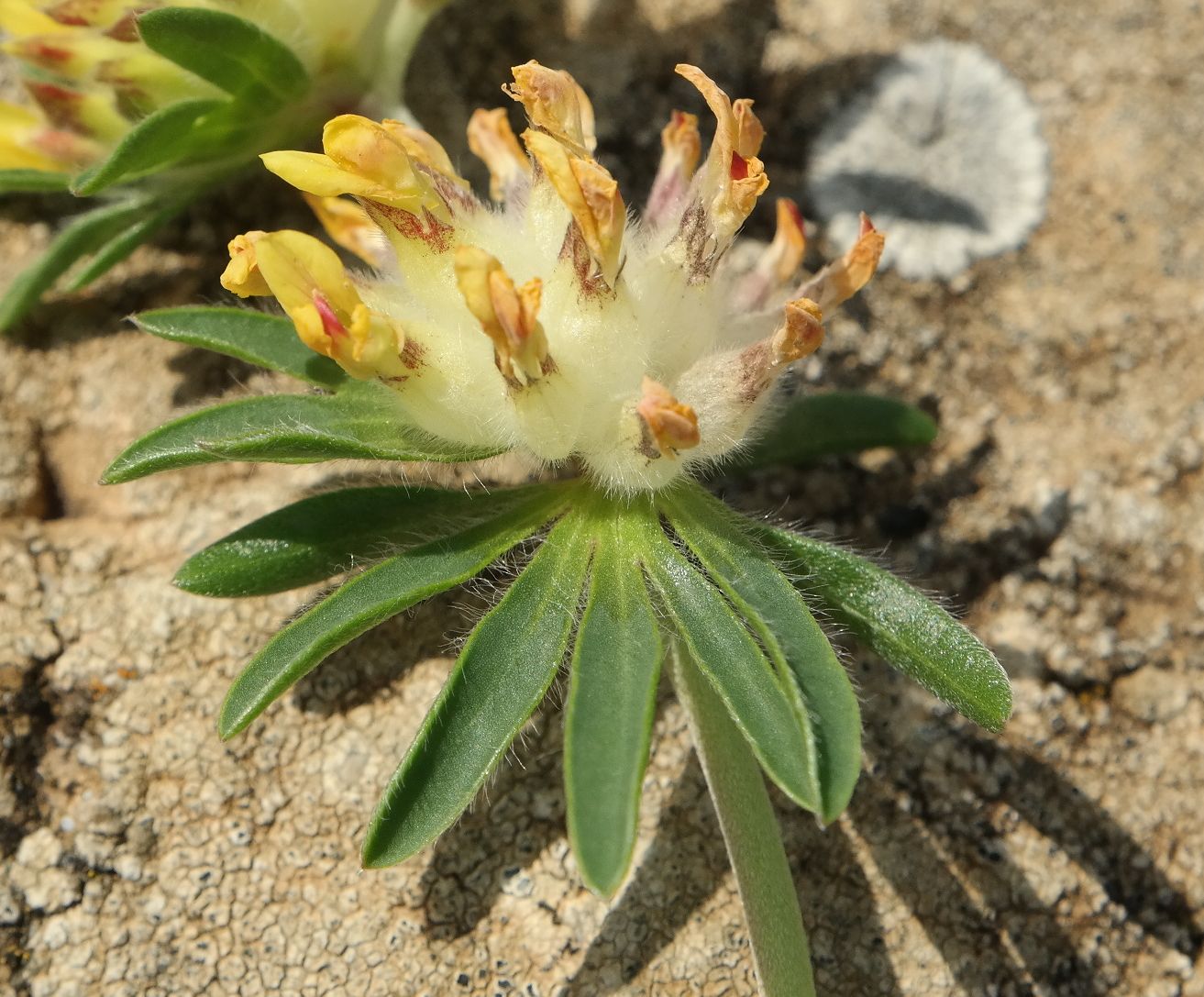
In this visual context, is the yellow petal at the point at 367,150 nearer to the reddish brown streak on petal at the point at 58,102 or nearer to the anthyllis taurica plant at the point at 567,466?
the anthyllis taurica plant at the point at 567,466

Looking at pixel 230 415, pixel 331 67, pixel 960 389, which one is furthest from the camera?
pixel 960 389

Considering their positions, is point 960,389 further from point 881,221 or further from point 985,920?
point 985,920

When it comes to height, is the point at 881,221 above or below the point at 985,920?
above

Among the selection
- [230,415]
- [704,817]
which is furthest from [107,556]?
[704,817]

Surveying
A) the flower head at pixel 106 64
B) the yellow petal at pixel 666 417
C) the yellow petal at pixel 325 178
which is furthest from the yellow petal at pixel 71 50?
the yellow petal at pixel 666 417

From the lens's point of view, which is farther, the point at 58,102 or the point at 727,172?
the point at 58,102

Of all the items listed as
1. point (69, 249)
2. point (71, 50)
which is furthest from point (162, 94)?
point (69, 249)

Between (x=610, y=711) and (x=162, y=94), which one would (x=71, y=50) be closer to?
(x=162, y=94)
